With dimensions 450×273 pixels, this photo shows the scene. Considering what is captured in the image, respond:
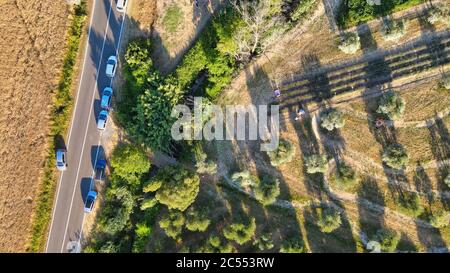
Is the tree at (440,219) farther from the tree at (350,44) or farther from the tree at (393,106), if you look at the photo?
the tree at (350,44)

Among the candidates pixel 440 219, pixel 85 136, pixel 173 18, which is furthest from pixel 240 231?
pixel 173 18

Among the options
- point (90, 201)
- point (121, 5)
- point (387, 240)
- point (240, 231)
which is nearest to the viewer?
point (387, 240)

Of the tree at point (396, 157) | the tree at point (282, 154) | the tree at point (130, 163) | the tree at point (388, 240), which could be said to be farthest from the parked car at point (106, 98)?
the tree at point (388, 240)

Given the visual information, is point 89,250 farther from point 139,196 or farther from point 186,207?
point 186,207

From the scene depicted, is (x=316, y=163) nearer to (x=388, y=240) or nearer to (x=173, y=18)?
(x=388, y=240)

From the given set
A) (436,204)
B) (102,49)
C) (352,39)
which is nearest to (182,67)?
(102,49)

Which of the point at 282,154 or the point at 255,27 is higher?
the point at 255,27
